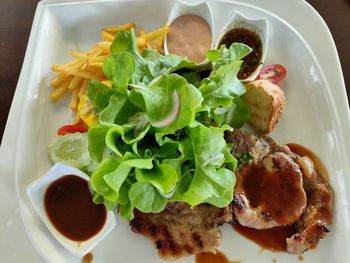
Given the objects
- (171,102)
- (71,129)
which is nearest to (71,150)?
(71,129)

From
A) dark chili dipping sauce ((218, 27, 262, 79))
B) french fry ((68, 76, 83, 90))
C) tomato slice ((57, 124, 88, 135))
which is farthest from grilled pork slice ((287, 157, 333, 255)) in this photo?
french fry ((68, 76, 83, 90))

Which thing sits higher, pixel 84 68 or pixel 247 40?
pixel 247 40

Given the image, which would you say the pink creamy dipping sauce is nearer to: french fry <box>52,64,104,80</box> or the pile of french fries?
the pile of french fries

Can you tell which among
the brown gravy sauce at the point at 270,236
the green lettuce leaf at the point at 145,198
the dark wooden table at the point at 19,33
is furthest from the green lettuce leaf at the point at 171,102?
the dark wooden table at the point at 19,33

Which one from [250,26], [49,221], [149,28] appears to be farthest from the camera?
[149,28]

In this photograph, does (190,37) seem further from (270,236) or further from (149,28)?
(270,236)

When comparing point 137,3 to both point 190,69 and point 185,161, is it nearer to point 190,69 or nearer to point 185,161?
point 190,69

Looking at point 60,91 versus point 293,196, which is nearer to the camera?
point 293,196
